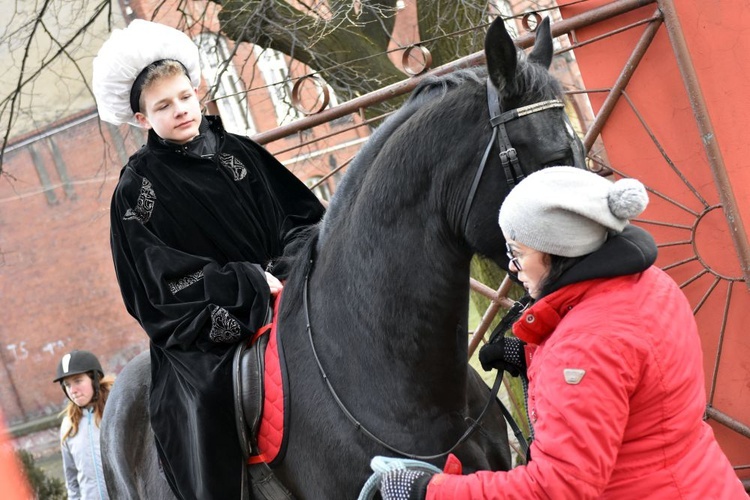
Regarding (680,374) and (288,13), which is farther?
(288,13)

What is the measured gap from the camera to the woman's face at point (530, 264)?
221 centimetres

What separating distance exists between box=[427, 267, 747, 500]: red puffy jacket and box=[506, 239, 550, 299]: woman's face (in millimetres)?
71

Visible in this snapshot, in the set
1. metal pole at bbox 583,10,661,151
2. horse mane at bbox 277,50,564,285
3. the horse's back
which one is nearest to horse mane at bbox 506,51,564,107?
horse mane at bbox 277,50,564,285

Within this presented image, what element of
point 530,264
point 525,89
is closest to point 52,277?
point 525,89

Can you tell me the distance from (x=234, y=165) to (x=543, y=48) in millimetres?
1340

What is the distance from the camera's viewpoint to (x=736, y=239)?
4316mm

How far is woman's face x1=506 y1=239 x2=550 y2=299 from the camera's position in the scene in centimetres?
221

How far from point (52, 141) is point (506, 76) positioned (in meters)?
17.5

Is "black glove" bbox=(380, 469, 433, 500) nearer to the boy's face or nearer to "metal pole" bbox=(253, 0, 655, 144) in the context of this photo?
the boy's face

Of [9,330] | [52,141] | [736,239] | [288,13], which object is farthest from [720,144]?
[9,330]

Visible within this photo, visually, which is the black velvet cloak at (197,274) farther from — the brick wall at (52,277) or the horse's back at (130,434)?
the brick wall at (52,277)

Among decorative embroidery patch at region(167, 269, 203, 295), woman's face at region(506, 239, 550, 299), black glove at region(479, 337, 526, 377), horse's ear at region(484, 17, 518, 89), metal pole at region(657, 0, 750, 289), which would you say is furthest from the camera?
metal pole at region(657, 0, 750, 289)

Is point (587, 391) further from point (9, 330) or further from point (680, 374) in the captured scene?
point (9, 330)

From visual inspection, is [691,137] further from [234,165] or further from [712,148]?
[234,165]
